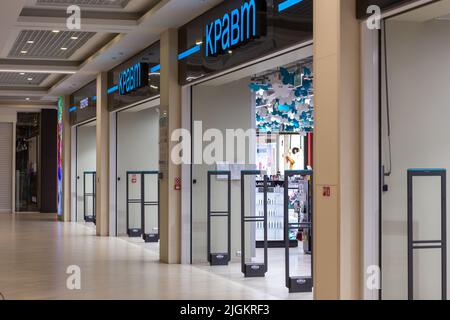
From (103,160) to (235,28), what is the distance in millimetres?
7549

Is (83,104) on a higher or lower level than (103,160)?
higher

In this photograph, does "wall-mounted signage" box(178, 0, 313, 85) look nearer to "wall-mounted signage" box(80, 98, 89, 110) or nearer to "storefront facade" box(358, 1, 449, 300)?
"storefront facade" box(358, 1, 449, 300)

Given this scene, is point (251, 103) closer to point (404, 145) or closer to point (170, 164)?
point (170, 164)

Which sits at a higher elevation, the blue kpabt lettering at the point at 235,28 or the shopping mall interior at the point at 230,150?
the blue kpabt lettering at the point at 235,28

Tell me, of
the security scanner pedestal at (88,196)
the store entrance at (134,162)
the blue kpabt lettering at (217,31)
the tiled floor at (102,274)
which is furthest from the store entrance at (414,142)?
the security scanner pedestal at (88,196)

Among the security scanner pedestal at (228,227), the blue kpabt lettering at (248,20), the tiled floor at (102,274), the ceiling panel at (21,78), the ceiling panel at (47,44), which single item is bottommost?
the tiled floor at (102,274)

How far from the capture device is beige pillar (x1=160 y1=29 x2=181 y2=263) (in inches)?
402

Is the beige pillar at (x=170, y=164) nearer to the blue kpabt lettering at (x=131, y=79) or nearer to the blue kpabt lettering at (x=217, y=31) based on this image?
the blue kpabt lettering at (x=131, y=79)

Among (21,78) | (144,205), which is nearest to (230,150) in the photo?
(144,205)

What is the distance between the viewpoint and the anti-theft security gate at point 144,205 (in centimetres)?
1437

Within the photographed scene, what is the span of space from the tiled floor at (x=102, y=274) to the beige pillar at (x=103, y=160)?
82 centimetres

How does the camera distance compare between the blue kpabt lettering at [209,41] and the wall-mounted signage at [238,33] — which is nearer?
the wall-mounted signage at [238,33]

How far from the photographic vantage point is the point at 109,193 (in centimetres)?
1488

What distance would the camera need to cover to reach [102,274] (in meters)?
8.95
